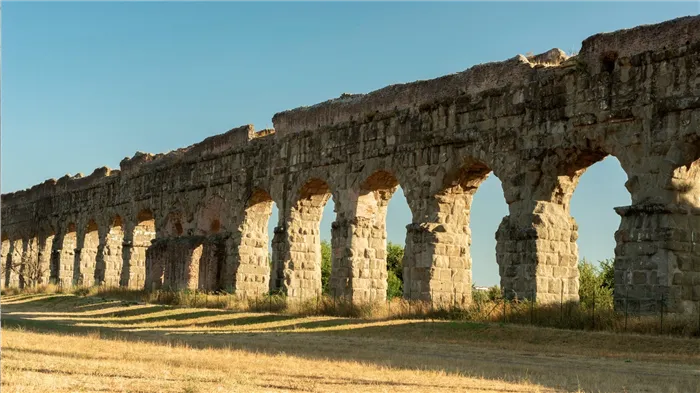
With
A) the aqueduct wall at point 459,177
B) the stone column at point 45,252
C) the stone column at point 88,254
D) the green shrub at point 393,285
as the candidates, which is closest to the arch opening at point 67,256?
the stone column at point 88,254

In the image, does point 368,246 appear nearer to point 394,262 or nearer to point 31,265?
point 31,265

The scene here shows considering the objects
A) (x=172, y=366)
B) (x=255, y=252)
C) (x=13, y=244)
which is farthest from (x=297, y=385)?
(x=13, y=244)

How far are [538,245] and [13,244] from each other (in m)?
34.6

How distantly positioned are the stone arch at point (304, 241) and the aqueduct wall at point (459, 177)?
41 millimetres

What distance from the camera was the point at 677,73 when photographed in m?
16.6

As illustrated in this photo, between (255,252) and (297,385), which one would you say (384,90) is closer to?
(255,252)

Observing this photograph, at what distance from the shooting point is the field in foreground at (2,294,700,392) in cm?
883

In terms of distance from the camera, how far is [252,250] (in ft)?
90.6

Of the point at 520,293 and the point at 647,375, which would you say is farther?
the point at 520,293

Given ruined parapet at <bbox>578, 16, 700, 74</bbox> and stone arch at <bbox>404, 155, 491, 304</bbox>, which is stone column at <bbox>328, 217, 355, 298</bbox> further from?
ruined parapet at <bbox>578, 16, 700, 74</bbox>

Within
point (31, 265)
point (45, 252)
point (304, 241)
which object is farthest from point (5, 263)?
point (304, 241)

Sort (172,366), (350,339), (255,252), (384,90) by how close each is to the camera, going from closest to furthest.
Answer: (172,366) < (350,339) < (384,90) < (255,252)

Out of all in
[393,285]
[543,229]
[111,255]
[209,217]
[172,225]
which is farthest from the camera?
[393,285]

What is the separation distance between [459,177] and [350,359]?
9656mm
